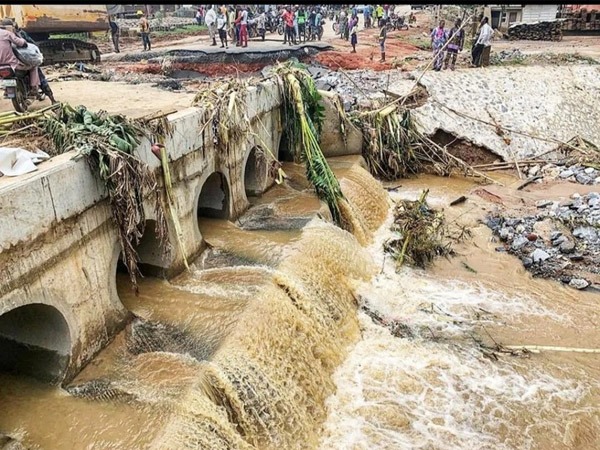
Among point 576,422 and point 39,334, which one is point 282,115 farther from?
point 576,422

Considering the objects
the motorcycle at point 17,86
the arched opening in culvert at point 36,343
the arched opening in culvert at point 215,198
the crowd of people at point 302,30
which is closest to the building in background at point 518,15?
the crowd of people at point 302,30

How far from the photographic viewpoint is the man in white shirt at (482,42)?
1705 centimetres

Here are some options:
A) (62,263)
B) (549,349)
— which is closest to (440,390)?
(549,349)

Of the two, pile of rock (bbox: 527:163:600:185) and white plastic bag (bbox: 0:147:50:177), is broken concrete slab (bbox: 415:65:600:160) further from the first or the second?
white plastic bag (bbox: 0:147:50:177)

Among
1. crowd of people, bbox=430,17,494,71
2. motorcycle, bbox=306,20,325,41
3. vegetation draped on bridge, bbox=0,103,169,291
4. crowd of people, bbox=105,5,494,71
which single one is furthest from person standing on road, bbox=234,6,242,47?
vegetation draped on bridge, bbox=0,103,169,291

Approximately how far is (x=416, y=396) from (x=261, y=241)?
349 centimetres

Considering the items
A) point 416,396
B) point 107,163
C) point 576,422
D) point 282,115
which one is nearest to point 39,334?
point 107,163

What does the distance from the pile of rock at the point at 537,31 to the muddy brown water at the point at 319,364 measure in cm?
2142

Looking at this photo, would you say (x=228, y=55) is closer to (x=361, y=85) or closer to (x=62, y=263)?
(x=361, y=85)

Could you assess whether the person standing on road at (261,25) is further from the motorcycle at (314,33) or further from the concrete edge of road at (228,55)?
the concrete edge of road at (228,55)

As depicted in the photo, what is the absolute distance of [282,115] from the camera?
1161 cm

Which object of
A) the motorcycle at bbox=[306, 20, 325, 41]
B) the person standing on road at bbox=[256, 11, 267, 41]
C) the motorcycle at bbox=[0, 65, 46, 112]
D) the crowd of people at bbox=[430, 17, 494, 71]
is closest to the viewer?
the motorcycle at bbox=[0, 65, 46, 112]

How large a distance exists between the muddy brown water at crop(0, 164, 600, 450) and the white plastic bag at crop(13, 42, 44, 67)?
4.02 meters

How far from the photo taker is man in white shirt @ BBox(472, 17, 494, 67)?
1705cm
